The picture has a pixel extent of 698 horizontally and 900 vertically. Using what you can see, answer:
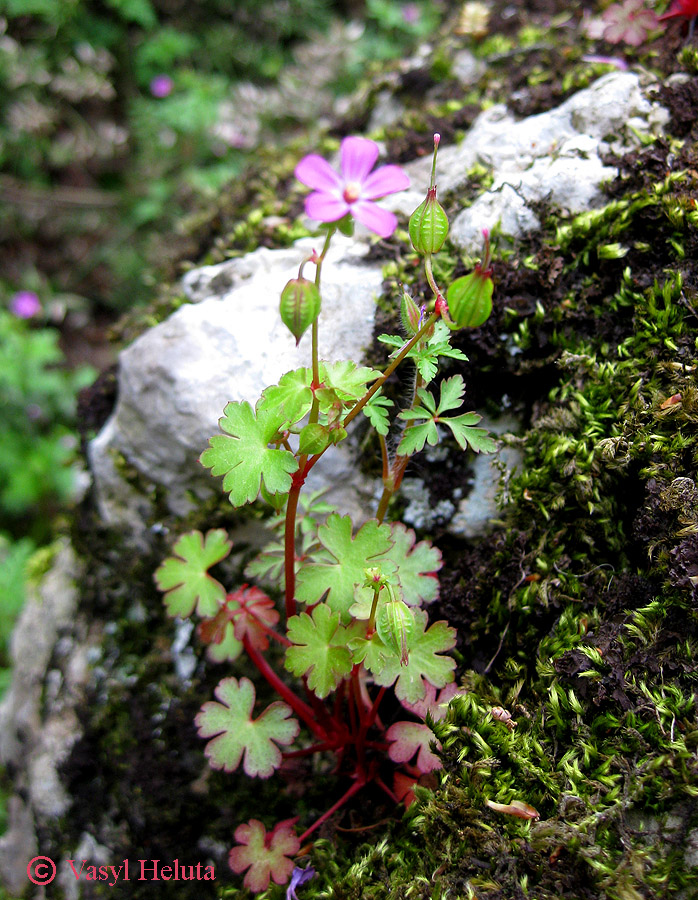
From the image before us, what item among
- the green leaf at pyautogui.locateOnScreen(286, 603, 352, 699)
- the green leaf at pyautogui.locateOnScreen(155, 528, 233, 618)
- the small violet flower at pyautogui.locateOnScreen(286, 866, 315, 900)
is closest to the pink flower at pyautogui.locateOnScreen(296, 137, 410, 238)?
the green leaf at pyautogui.locateOnScreen(286, 603, 352, 699)

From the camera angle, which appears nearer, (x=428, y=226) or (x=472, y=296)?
(x=472, y=296)

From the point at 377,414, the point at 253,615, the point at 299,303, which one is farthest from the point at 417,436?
the point at 253,615

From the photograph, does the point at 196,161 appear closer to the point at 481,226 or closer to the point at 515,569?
the point at 481,226

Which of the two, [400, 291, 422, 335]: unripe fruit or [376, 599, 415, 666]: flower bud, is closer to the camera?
[376, 599, 415, 666]: flower bud

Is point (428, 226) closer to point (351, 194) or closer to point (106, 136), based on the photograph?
point (351, 194)

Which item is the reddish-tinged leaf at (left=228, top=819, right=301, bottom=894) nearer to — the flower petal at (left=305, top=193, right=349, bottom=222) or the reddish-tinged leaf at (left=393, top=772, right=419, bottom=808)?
the reddish-tinged leaf at (left=393, top=772, right=419, bottom=808)

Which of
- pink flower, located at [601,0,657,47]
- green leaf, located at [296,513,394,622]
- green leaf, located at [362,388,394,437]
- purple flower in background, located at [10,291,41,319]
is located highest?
pink flower, located at [601,0,657,47]

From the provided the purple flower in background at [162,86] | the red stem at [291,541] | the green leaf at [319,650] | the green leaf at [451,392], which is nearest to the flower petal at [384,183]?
the green leaf at [451,392]
